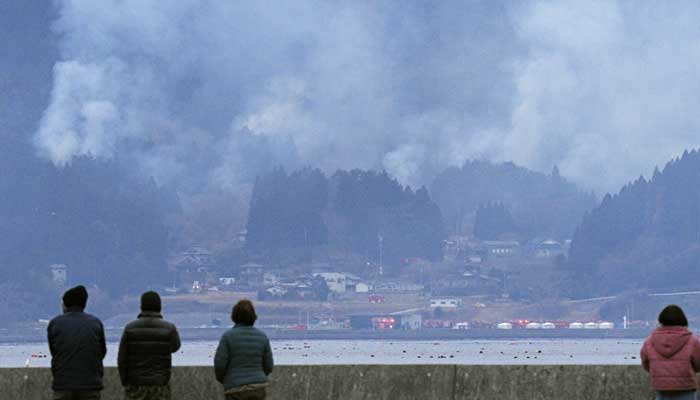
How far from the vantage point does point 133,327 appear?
23297 millimetres

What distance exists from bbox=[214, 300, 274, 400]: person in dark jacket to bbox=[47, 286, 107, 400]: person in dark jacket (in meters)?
1.81

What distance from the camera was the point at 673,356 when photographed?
915 inches

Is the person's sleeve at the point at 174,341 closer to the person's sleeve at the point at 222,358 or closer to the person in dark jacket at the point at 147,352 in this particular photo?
the person in dark jacket at the point at 147,352

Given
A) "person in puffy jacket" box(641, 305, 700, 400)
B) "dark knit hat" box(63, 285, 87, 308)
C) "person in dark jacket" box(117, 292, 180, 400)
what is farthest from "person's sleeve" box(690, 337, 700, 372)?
"dark knit hat" box(63, 285, 87, 308)

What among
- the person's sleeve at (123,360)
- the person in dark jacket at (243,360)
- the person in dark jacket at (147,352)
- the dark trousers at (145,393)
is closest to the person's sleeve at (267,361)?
the person in dark jacket at (243,360)

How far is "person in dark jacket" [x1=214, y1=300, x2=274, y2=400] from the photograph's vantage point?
23062 millimetres

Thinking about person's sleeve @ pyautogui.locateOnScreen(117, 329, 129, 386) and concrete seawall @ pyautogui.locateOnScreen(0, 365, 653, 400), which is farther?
concrete seawall @ pyautogui.locateOnScreen(0, 365, 653, 400)

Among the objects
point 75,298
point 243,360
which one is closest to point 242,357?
point 243,360

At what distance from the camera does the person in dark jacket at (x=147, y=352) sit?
23281 mm

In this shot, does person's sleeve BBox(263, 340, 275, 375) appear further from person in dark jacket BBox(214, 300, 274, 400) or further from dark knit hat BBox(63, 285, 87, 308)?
dark knit hat BBox(63, 285, 87, 308)

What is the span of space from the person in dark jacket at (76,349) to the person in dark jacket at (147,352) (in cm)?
41

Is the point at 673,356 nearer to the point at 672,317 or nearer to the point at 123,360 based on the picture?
the point at 672,317

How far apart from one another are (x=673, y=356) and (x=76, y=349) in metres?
8.85

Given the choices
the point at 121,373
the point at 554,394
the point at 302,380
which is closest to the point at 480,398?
the point at 554,394
